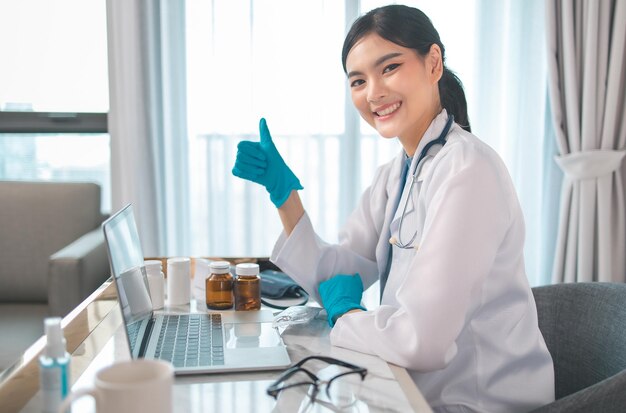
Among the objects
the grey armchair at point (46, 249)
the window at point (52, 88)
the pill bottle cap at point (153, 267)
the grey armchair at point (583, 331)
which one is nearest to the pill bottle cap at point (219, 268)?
the pill bottle cap at point (153, 267)

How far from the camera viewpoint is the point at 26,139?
9.22 ft

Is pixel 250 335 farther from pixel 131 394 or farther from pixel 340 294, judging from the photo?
pixel 131 394

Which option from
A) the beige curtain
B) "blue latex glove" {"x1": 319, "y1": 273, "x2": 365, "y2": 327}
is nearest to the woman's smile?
"blue latex glove" {"x1": 319, "y1": 273, "x2": 365, "y2": 327}

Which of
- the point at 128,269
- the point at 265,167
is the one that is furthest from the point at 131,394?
the point at 265,167

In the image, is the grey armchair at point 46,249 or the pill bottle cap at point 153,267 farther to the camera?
the grey armchair at point 46,249

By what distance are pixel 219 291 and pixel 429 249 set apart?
0.49 metres

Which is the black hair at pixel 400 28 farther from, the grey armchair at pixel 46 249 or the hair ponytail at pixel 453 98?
the grey armchair at pixel 46 249

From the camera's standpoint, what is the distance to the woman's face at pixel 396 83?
4.09 ft

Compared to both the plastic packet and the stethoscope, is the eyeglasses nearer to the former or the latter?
the plastic packet

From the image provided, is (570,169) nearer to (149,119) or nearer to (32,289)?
(149,119)

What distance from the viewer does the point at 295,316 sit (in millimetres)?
1209

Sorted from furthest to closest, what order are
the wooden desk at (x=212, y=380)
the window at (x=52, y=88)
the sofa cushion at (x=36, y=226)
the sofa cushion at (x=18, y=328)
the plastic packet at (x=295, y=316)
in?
the window at (x=52, y=88)
the sofa cushion at (x=36, y=226)
the sofa cushion at (x=18, y=328)
the plastic packet at (x=295, y=316)
the wooden desk at (x=212, y=380)

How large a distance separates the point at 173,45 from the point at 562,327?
198 cm

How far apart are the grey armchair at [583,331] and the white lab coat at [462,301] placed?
0.11 m
